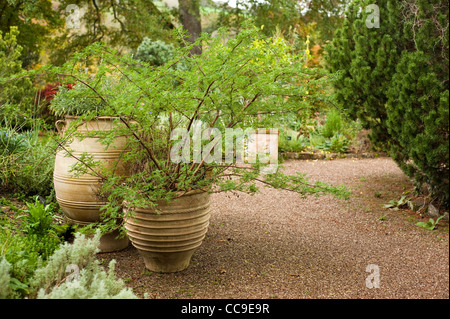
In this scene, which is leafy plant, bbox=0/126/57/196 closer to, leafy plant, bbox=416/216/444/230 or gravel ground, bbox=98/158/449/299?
gravel ground, bbox=98/158/449/299

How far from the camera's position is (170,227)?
2.50 m

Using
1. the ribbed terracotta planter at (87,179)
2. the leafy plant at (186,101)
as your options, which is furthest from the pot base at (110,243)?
the leafy plant at (186,101)

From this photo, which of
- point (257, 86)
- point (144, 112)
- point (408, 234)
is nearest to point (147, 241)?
point (144, 112)

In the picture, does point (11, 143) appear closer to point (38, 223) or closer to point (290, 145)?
point (38, 223)

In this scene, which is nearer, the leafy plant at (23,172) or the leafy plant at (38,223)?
the leafy plant at (38,223)

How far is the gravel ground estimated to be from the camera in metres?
2.42

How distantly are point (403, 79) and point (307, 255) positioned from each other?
5.59 feet

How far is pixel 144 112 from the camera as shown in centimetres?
241

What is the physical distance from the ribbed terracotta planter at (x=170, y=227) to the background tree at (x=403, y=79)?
125cm

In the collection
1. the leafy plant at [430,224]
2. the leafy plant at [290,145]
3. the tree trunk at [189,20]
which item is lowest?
the leafy plant at [430,224]

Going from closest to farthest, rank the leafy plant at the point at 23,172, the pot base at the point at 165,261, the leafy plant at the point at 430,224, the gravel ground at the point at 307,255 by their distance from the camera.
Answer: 1. the gravel ground at the point at 307,255
2. the pot base at the point at 165,261
3. the leafy plant at the point at 430,224
4. the leafy plant at the point at 23,172

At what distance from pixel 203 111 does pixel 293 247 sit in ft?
4.45

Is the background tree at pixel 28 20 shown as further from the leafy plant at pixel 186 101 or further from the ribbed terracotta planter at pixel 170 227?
the ribbed terracotta planter at pixel 170 227

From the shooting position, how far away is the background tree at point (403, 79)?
318cm
